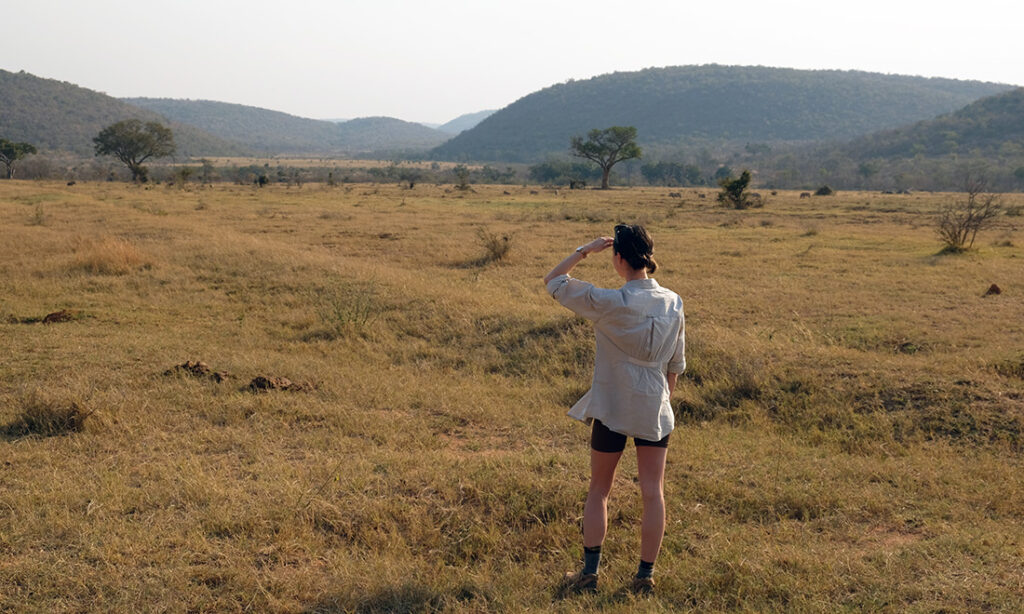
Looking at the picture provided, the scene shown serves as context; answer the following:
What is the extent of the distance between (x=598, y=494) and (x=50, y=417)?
4589mm

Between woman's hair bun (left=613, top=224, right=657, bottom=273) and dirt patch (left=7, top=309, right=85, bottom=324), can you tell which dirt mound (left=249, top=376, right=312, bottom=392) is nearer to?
dirt patch (left=7, top=309, right=85, bottom=324)

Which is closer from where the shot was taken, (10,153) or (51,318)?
(51,318)

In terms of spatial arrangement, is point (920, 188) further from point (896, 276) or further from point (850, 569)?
point (850, 569)

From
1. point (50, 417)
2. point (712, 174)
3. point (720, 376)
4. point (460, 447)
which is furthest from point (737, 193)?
point (712, 174)

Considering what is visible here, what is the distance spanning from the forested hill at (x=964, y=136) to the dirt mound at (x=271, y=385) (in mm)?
86423

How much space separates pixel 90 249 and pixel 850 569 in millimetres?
14531

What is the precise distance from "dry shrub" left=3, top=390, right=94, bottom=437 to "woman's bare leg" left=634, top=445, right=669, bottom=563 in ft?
14.8

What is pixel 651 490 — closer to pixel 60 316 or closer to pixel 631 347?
pixel 631 347

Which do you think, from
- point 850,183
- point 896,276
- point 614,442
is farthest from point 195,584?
point 850,183

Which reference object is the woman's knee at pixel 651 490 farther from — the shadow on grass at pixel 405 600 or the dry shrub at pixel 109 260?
the dry shrub at pixel 109 260

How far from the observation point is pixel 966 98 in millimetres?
159750

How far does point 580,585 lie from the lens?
3.56 m

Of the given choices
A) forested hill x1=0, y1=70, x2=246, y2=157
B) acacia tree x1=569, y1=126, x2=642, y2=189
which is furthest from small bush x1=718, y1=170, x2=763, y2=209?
forested hill x1=0, y1=70, x2=246, y2=157

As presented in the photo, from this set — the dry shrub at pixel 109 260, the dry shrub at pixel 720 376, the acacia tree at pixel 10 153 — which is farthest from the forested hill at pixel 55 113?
the dry shrub at pixel 720 376
